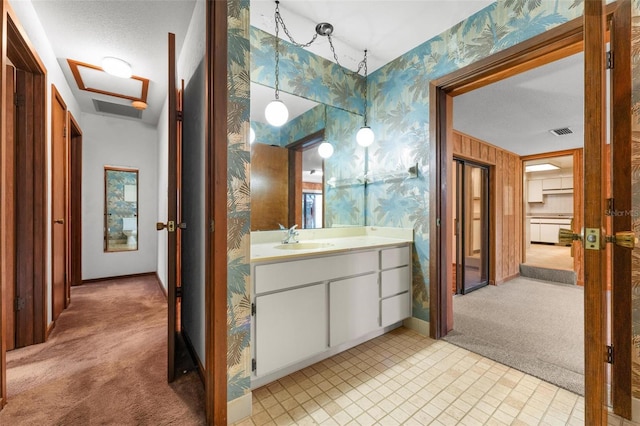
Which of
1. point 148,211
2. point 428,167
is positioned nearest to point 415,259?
point 428,167

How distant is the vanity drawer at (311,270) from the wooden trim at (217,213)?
0.84 ft

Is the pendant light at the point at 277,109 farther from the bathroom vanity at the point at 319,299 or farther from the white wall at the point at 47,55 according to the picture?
the white wall at the point at 47,55

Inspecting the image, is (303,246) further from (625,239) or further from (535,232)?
(535,232)

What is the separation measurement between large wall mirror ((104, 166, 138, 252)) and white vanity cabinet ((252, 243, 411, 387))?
3984 millimetres

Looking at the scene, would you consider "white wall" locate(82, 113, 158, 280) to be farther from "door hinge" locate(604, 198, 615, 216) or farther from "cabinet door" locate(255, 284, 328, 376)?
"door hinge" locate(604, 198, 615, 216)

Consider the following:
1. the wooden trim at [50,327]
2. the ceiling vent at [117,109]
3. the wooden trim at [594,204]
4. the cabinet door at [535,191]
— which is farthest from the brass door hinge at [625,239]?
the cabinet door at [535,191]

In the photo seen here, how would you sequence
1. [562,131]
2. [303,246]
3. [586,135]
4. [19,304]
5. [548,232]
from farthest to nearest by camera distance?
[548,232] < [562,131] < [303,246] < [19,304] < [586,135]

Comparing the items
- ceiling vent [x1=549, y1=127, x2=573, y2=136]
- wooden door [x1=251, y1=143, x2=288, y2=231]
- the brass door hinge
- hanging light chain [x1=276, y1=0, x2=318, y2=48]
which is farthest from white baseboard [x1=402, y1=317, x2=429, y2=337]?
ceiling vent [x1=549, y1=127, x2=573, y2=136]

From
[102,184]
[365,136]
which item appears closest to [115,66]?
[102,184]

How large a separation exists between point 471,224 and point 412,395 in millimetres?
3413

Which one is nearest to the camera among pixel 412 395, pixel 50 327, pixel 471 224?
pixel 412 395

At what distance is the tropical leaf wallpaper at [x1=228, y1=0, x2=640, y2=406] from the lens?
4.48 ft

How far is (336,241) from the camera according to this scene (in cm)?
248

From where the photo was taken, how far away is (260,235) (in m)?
2.21
